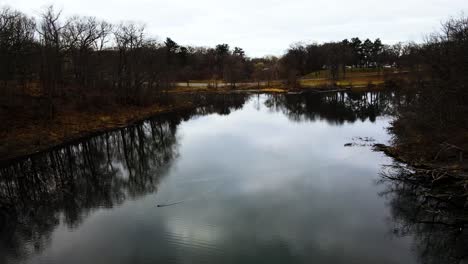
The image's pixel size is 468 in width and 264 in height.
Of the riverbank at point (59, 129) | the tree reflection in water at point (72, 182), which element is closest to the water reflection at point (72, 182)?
the tree reflection in water at point (72, 182)

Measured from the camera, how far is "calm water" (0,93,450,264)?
39.3 feet

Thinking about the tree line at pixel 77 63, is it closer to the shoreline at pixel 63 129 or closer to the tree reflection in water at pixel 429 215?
the shoreline at pixel 63 129

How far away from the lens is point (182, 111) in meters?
51.0

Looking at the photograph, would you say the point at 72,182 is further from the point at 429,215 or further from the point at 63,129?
the point at 429,215

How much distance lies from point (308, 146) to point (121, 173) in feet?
43.5

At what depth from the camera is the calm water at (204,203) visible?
39.3ft

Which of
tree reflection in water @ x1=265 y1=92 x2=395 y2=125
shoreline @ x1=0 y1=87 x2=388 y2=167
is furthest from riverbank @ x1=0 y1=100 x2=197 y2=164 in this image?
tree reflection in water @ x1=265 y1=92 x2=395 y2=125

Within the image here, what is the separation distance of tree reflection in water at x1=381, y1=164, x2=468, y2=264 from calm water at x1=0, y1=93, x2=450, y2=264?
389mm

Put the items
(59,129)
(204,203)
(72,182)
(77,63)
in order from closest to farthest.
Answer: (204,203), (72,182), (59,129), (77,63)

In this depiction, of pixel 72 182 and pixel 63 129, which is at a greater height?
pixel 63 129

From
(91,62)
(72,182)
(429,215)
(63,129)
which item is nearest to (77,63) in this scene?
(91,62)

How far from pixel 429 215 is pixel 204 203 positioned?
9208 mm

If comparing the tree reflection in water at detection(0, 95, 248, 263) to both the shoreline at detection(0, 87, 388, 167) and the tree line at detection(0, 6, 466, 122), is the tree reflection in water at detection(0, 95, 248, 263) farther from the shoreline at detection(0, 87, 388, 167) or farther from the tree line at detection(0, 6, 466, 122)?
the tree line at detection(0, 6, 466, 122)

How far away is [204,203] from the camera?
15891mm
